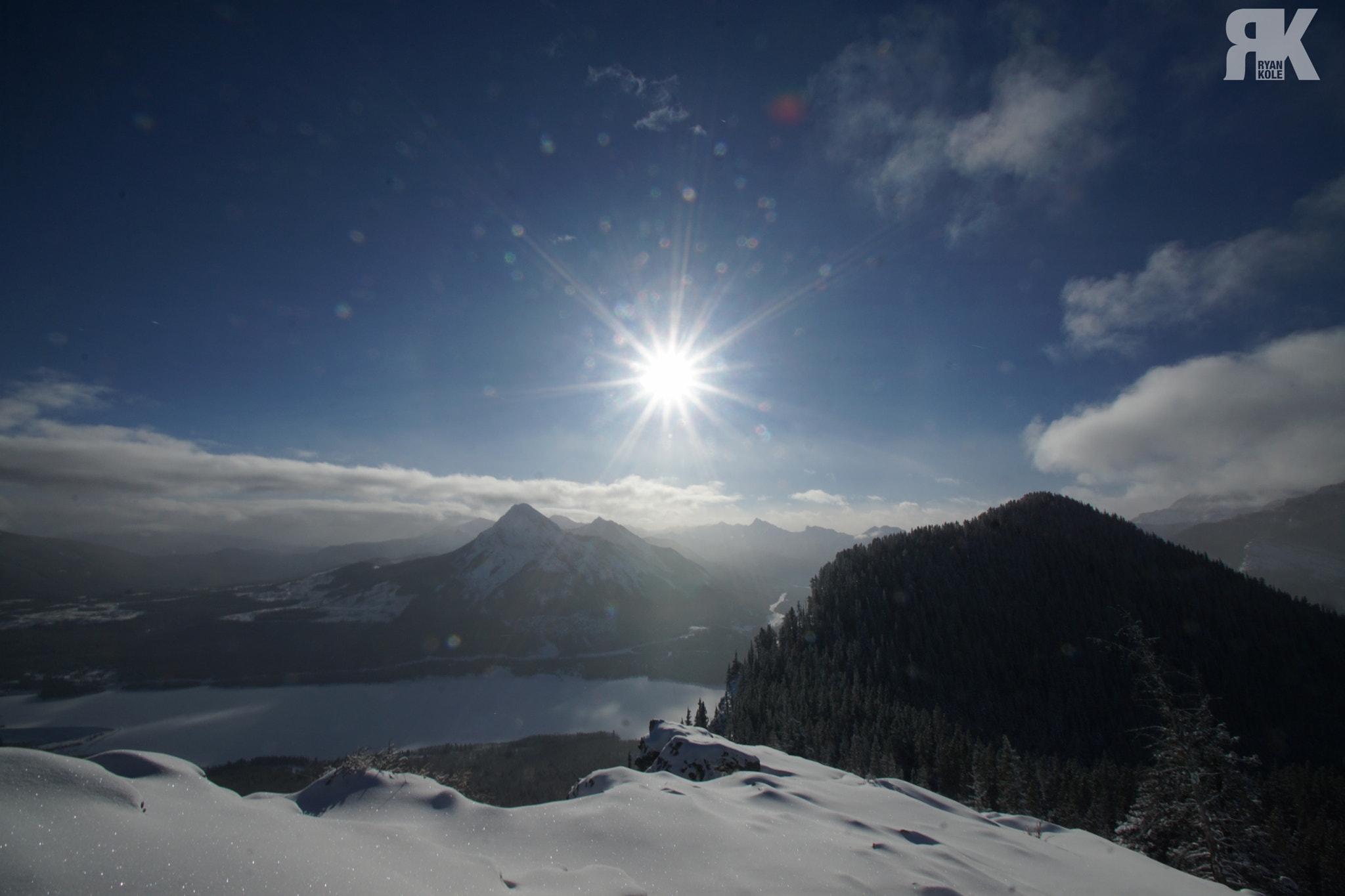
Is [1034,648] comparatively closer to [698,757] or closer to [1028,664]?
[1028,664]

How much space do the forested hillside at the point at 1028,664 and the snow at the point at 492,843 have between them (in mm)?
54951

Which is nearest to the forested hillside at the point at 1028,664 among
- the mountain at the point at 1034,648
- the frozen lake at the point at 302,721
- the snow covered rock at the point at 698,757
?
the mountain at the point at 1034,648

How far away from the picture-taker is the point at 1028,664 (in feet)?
407

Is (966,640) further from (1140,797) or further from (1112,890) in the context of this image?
(1112,890)

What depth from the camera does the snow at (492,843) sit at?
512 cm

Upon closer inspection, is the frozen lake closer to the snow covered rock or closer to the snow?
the snow covered rock

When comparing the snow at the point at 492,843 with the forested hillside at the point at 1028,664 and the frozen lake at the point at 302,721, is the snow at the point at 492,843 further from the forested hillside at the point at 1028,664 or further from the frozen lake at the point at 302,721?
the frozen lake at the point at 302,721

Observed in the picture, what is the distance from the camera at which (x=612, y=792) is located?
12.3 m

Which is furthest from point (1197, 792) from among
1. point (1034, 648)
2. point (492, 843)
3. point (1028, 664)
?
point (1034, 648)

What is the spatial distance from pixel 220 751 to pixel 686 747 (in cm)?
19009

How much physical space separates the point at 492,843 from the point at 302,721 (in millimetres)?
226122

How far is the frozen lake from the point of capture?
149 m

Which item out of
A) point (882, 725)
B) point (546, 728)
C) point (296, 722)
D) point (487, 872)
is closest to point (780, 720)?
point (882, 725)

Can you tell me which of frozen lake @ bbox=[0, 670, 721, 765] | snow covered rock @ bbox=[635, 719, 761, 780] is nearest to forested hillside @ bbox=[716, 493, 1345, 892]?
snow covered rock @ bbox=[635, 719, 761, 780]
